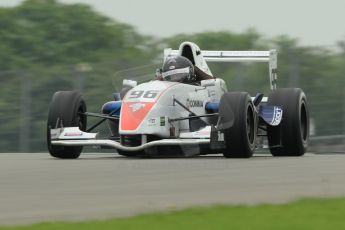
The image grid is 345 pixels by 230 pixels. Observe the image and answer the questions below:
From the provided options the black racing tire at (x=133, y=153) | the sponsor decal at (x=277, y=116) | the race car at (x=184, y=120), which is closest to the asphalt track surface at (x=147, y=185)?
the race car at (x=184, y=120)

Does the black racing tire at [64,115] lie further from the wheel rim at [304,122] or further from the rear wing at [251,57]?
the wheel rim at [304,122]

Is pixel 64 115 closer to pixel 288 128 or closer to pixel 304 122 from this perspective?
pixel 288 128

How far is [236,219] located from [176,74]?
9662 millimetres

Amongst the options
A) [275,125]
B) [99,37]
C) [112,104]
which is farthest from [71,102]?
[99,37]

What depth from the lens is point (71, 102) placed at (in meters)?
17.2

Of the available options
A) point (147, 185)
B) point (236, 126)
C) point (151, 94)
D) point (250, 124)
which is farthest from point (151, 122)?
point (147, 185)

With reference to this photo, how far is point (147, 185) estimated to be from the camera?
11.4 meters

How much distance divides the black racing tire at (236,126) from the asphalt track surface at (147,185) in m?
0.19

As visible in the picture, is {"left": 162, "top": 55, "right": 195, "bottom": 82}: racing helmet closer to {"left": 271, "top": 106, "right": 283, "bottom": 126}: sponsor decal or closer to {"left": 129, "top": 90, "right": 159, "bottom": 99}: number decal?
{"left": 129, "top": 90, "right": 159, "bottom": 99}: number decal

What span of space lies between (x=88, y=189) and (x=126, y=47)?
50691mm

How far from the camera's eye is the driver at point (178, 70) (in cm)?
1775

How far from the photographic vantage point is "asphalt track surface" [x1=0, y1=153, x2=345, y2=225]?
30.3 feet

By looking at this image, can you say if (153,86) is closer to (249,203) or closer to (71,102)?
(71,102)

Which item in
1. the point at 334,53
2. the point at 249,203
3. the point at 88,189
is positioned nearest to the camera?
the point at 249,203
